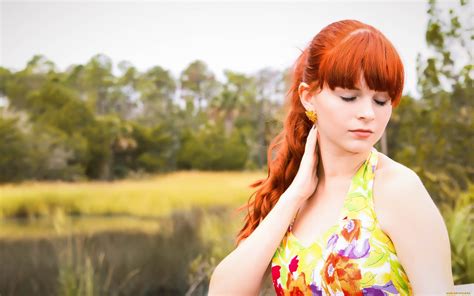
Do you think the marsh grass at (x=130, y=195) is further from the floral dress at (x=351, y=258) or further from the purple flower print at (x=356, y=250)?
the purple flower print at (x=356, y=250)

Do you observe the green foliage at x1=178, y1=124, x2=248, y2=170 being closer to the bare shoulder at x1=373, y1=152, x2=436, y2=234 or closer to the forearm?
the forearm

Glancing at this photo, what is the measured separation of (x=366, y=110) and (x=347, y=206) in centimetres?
24

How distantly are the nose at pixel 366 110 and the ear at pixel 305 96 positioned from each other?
0.59 ft

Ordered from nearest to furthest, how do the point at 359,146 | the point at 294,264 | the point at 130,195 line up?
the point at 359,146 → the point at 294,264 → the point at 130,195

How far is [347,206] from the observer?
4.86 feet

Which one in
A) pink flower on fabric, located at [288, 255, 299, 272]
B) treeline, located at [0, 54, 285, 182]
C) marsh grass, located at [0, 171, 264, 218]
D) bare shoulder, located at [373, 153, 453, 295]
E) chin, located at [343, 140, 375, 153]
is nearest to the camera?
bare shoulder, located at [373, 153, 453, 295]

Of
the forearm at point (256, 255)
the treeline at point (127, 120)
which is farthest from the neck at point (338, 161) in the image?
the treeline at point (127, 120)

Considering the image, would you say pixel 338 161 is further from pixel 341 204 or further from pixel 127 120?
pixel 127 120

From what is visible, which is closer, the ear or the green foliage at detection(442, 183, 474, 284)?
the ear

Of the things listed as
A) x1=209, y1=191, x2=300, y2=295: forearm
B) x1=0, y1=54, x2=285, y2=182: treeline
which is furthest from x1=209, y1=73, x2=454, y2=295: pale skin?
x1=0, y1=54, x2=285, y2=182: treeline

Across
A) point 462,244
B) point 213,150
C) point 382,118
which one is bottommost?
point 462,244

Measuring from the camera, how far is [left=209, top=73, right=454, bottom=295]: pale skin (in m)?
1.32

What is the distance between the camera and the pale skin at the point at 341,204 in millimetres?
1320

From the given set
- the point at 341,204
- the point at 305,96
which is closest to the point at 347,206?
the point at 341,204
